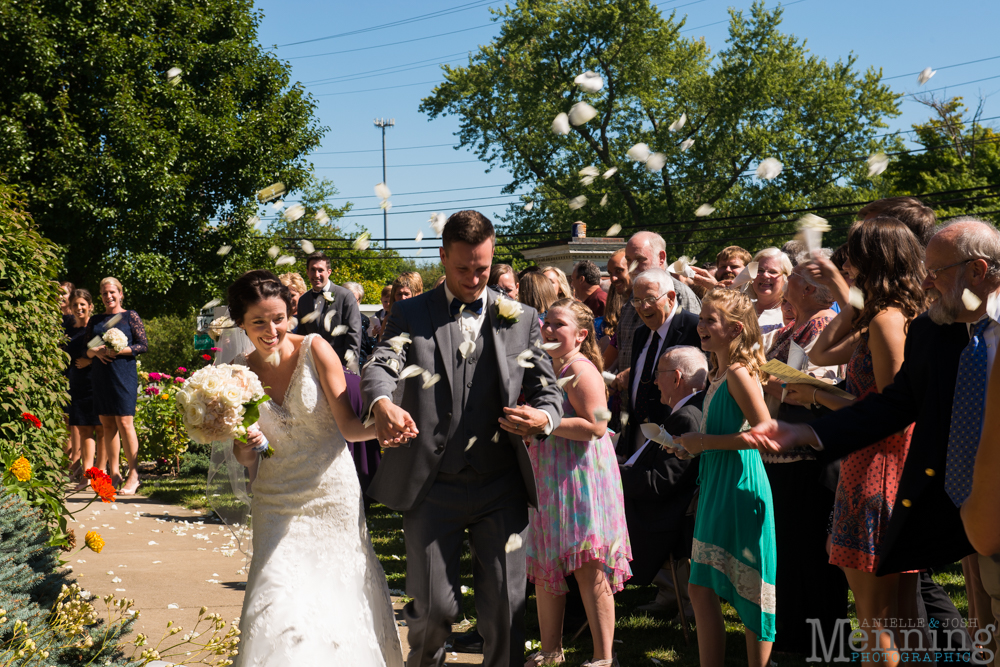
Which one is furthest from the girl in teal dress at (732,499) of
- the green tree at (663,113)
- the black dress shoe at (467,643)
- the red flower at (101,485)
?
the green tree at (663,113)

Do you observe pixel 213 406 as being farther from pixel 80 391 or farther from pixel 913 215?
pixel 80 391

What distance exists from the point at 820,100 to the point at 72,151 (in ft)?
95.4

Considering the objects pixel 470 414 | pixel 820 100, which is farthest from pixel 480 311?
pixel 820 100

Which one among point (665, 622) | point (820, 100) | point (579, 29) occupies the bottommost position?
point (665, 622)

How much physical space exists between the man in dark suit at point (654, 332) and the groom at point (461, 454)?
4.97 feet

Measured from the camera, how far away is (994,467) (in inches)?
76.6

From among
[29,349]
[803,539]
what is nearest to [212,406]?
[29,349]

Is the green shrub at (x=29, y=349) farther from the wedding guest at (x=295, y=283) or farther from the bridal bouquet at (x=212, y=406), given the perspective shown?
the wedding guest at (x=295, y=283)

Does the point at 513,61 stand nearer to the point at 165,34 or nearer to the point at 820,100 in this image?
the point at 820,100

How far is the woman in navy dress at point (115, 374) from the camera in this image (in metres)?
9.48

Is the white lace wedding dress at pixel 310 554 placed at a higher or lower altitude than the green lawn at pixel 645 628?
higher

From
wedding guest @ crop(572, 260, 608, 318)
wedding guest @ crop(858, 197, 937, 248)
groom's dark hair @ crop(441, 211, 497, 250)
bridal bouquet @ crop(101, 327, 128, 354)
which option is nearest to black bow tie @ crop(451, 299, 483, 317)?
groom's dark hair @ crop(441, 211, 497, 250)

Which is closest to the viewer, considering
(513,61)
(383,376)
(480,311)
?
(383,376)

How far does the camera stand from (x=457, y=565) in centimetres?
385
